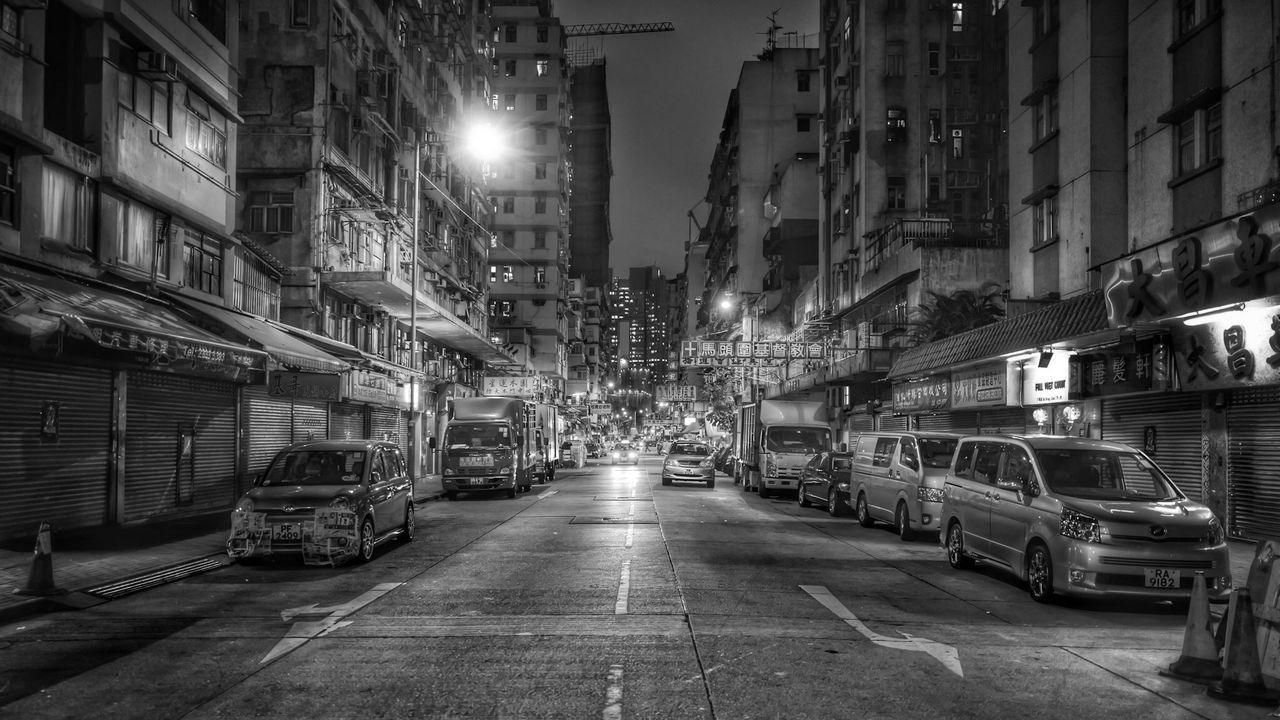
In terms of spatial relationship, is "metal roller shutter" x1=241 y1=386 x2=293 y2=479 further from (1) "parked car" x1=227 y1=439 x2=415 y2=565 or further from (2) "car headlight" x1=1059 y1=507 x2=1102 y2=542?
(2) "car headlight" x1=1059 y1=507 x2=1102 y2=542

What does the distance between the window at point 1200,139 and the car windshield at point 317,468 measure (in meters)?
16.5

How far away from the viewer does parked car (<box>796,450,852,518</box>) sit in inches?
958

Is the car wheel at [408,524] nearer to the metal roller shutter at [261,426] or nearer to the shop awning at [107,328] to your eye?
the shop awning at [107,328]

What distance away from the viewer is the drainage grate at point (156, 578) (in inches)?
460

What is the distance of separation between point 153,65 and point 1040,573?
1827 cm

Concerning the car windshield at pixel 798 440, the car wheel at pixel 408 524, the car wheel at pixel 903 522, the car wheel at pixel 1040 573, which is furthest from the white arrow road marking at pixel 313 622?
the car windshield at pixel 798 440

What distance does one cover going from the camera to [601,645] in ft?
27.6

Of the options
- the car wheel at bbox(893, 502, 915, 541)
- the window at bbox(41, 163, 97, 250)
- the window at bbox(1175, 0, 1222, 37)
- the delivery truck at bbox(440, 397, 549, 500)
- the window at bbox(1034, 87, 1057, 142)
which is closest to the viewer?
the window at bbox(41, 163, 97, 250)

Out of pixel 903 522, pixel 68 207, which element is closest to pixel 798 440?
pixel 903 522

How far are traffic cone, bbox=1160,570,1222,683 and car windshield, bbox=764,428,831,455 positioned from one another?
948 inches

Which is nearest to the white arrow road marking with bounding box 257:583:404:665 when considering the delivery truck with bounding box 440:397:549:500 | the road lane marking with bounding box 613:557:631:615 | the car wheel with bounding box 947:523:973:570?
the road lane marking with bounding box 613:557:631:615

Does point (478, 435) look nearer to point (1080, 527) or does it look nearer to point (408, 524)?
point (408, 524)

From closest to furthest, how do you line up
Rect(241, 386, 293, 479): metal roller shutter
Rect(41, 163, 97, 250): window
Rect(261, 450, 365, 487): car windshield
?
Rect(261, 450, 365, 487): car windshield, Rect(41, 163, 97, 250): window, Rect(241, 386, 293, 479): metal roller shutter

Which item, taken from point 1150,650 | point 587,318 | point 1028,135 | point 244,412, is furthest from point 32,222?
point 587,318
